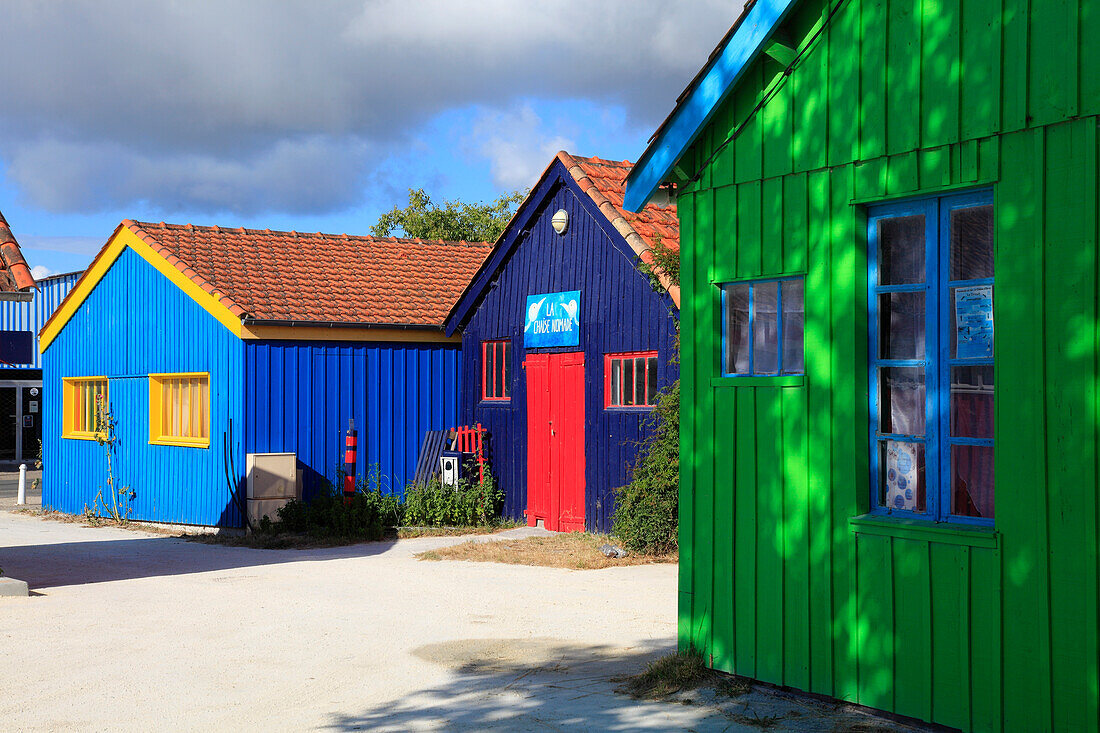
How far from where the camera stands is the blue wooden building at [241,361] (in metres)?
17.2

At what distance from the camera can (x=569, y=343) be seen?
16062 millimetres

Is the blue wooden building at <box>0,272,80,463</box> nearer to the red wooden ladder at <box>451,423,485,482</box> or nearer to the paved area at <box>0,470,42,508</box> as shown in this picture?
the paved area at <box>0,470,42,508</box>

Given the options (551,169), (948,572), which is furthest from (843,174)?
(551,169)

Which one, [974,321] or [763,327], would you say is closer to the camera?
[974,321]

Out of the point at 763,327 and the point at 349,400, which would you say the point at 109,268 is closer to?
the point at 349,400

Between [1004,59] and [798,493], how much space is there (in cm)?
250

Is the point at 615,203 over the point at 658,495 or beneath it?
over

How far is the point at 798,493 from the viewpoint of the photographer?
21.7 feet

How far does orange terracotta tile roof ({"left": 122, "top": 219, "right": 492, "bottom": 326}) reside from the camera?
57.9 ft

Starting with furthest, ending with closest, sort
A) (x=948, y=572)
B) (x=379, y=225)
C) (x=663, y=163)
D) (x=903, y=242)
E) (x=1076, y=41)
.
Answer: (x=379, y=225)
(x=663, y=163)
(x=903, y=242)
(x=948, y=572)
(x=1076, y=41)

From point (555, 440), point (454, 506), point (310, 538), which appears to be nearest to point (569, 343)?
point (555, 440)

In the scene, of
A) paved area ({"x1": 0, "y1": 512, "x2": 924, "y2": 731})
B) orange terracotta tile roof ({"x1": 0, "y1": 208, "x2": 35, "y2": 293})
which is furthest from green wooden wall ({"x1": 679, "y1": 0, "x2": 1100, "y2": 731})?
orange terracotta tile roof ({"x1": 0, "y1": 208, "x2": 35, "y2": 293})

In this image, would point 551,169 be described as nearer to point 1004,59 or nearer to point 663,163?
point 663,163

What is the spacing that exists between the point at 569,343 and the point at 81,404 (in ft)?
33.6
